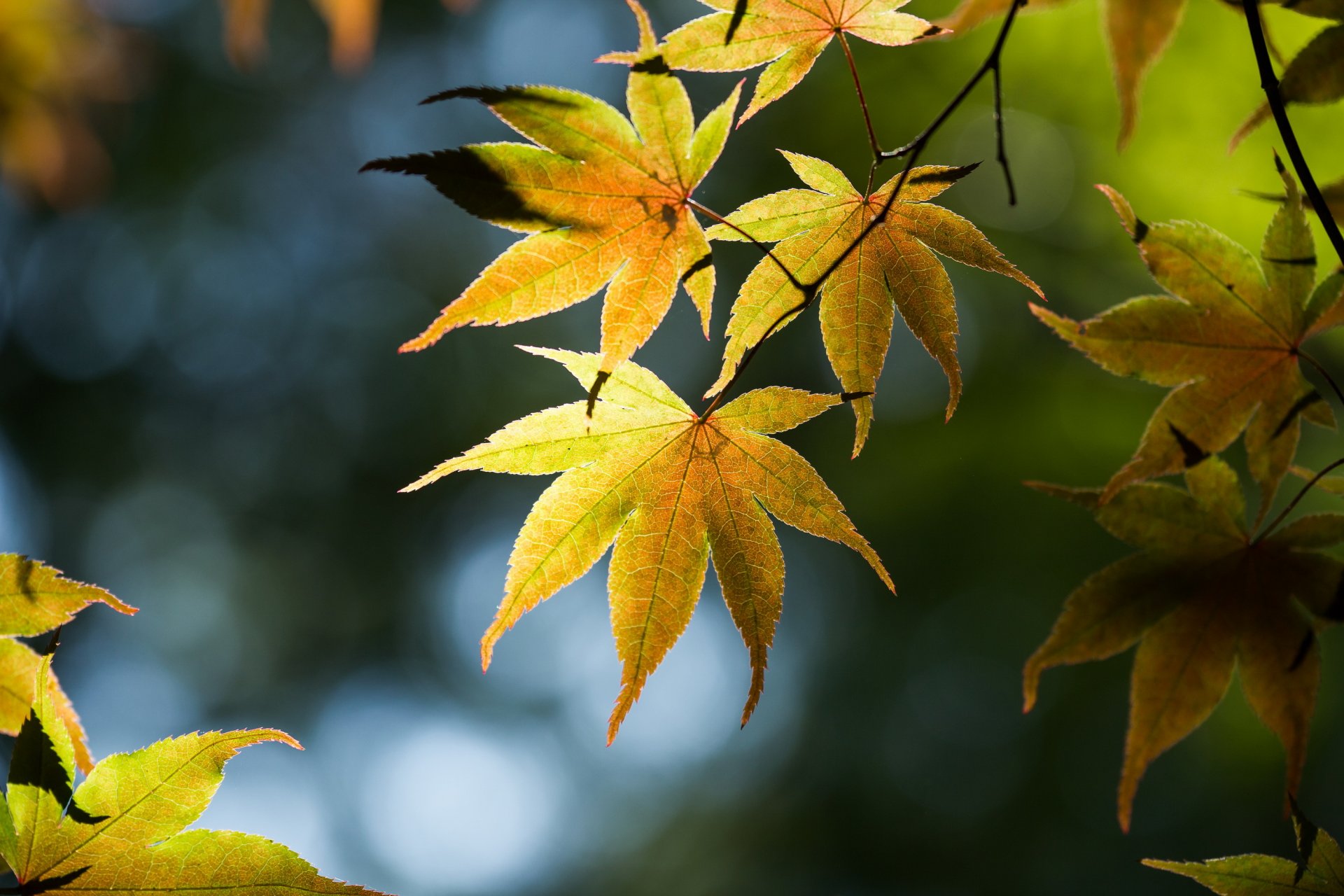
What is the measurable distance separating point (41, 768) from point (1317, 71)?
131 cm

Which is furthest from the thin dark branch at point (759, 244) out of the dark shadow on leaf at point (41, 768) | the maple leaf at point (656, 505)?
the dark shadow on leaf at point (41, 768)

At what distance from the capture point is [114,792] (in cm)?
71

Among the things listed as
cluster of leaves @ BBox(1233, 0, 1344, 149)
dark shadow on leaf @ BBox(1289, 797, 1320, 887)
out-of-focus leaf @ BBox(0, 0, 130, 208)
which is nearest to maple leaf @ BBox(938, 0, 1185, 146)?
cluster of leaves @ BBox(1233, 0, 1344, 149)

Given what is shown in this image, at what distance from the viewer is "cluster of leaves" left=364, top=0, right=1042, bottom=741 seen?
2.45 ft

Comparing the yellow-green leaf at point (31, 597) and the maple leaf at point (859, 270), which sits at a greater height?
the maple leaf at point (859, 270)

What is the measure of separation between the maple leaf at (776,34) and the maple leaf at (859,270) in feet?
0.27

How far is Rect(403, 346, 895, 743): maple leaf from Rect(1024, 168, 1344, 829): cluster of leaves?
0.28 m

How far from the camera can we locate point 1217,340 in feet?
2.92

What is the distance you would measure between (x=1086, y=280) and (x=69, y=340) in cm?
793

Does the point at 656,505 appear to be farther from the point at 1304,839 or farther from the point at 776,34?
the point at 1304,839

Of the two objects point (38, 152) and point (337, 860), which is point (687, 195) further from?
point (337, 860)

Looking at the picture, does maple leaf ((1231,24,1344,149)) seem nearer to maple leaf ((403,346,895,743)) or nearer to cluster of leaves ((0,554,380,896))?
maple leaf ((403,346,895,743))

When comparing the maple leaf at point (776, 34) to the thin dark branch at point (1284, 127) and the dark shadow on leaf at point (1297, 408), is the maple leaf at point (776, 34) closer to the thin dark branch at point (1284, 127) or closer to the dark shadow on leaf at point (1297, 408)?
the thin dark branch at point (1284, 127)

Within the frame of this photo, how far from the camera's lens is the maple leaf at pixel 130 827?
0.69m
